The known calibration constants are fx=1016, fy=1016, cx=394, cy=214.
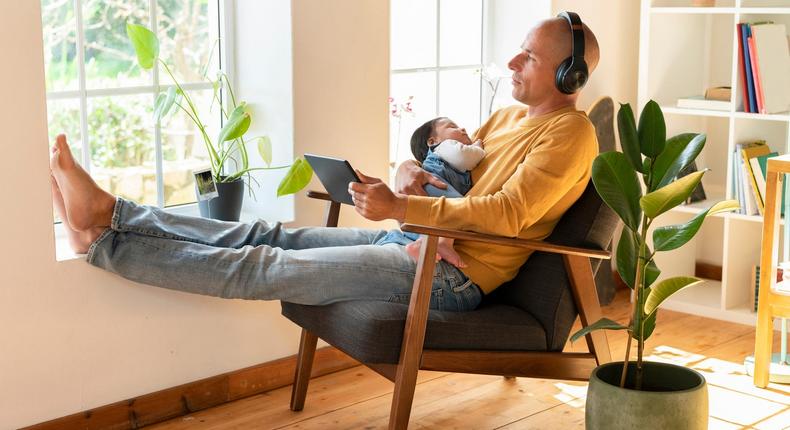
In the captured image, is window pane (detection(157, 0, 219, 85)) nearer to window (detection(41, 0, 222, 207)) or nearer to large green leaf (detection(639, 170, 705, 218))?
window (detection(41, 0, 222, 207))

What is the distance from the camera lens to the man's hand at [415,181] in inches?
109

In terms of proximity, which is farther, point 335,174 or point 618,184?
point 335,174

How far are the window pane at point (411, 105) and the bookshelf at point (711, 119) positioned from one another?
0.88m

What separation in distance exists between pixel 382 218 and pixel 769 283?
1.44 metres

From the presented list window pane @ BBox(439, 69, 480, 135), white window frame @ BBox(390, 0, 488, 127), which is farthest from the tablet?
window pane @ BBox(439, 69, 480, 135)

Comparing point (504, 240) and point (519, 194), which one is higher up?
point (519, 194)

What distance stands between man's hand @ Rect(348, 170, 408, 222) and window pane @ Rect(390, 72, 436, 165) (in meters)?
1.25

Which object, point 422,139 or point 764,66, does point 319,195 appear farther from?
point 764,66

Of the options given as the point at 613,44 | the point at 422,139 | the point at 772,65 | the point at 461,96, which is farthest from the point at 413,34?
the point at 772,65

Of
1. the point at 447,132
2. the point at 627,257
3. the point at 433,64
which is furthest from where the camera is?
the point at 433,64

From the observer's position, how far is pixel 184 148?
3.23 metres

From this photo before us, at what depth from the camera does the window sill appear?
2688 millimetres

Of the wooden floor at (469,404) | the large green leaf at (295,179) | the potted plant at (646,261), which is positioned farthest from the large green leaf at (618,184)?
the large green leaf at (295,179)

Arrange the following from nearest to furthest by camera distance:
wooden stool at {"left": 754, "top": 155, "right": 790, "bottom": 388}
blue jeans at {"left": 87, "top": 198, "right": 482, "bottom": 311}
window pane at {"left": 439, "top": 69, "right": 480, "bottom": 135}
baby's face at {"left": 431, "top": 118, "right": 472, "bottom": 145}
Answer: blue jeans at {"left": 87, "top": 198, "right": 482, "bottom": 311} → baby's face at {"left": 431, "top": 118, "right": 472, "bottom": 145} → wooden stool at {"left": 754, "top": 155, "right": 790, "bottom": 388} → window pane at {"left": 439, "top": 69, "right": 480, "bottom": 135}
